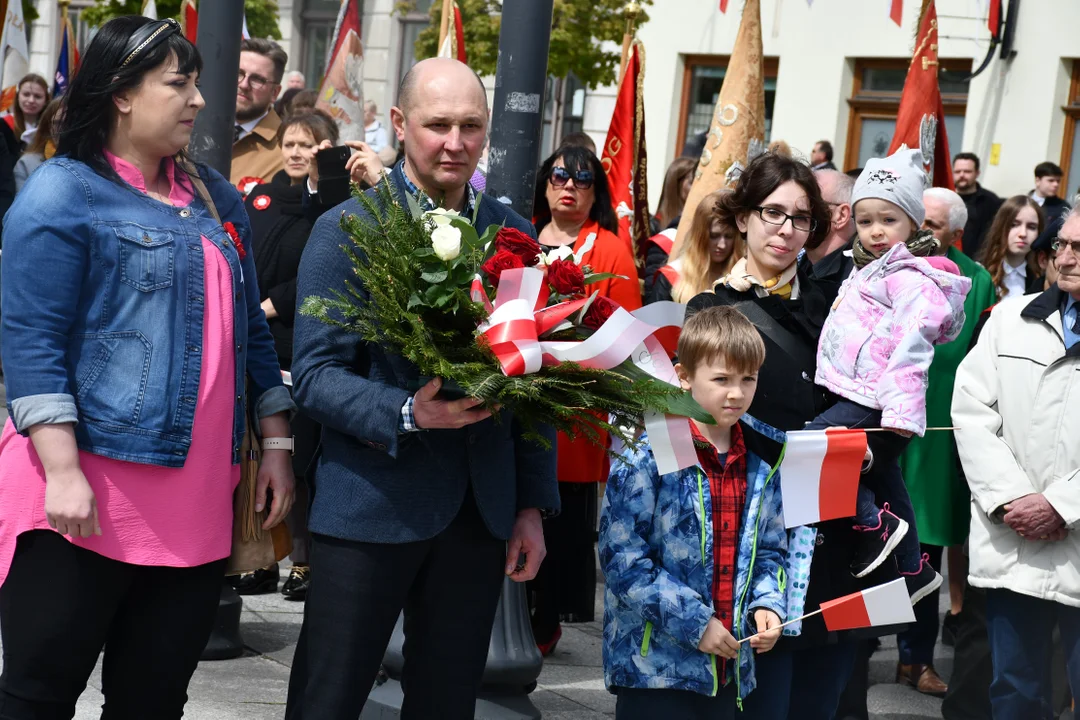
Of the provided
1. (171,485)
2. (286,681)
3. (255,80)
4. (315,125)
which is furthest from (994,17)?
(171,485)

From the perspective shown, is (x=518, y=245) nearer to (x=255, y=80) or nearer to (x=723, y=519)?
(x=723, y=519)

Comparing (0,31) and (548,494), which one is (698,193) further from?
(0,31)

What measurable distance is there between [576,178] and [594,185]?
0.14m

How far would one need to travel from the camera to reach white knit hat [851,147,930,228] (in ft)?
14.8

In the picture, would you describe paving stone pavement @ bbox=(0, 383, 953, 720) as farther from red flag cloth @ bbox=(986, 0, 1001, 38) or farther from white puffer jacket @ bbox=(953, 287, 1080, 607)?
red flag cloth @ bbox=(986, 0, 1001, 38)

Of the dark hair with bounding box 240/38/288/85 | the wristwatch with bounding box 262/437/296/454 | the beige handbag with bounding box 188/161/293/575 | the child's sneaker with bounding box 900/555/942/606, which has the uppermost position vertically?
the dark hair with bounding box 240/38/288/85

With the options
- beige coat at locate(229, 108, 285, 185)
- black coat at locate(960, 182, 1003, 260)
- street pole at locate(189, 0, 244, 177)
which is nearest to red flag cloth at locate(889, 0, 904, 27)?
black coat at locate(960, 182, 1003, 260)

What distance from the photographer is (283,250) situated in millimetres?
6004

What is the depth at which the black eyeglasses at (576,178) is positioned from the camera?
21.6ft

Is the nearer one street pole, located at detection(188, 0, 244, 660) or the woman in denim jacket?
the woman in denim jacket

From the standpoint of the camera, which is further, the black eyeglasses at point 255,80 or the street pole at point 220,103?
the black eyeglasses at point 255,80

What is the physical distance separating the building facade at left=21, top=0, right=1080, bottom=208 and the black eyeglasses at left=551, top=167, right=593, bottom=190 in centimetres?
→ 911

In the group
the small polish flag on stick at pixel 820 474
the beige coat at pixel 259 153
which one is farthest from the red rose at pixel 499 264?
the beige coat at pixel 259 153

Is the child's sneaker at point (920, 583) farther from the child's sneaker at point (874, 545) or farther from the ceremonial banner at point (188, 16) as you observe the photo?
the ceremonial banner at point (188, 16)
